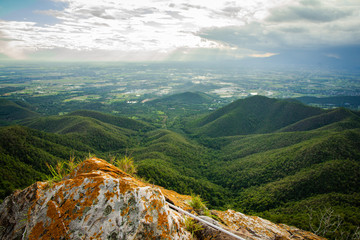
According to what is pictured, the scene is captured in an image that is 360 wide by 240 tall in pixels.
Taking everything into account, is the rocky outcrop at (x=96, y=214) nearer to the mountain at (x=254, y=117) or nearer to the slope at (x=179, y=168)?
the slope at (x=179, y=168)

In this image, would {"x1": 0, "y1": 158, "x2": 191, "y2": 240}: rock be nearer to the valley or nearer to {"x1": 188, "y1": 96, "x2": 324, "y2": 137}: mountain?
the valley

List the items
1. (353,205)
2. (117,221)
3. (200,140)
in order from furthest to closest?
(200,140) → (353,205) → (117,221)

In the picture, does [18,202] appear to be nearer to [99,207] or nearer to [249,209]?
[99,207]

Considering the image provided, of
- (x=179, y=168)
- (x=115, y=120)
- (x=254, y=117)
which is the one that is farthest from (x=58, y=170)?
(x=254, y=117)

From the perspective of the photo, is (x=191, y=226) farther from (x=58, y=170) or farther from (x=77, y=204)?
(x=58, y=170)

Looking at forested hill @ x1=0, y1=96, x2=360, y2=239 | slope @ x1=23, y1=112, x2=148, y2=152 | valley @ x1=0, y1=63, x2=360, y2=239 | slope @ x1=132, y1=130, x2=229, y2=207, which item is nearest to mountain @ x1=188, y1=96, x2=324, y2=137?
valley @ x1=0, y1=63, x2=360, y2=239

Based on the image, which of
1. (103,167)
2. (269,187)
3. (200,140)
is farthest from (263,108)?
(103,167)

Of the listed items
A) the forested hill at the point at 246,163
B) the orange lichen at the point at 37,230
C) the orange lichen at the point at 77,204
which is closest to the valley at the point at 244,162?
the forested hill at the point at 246,163
